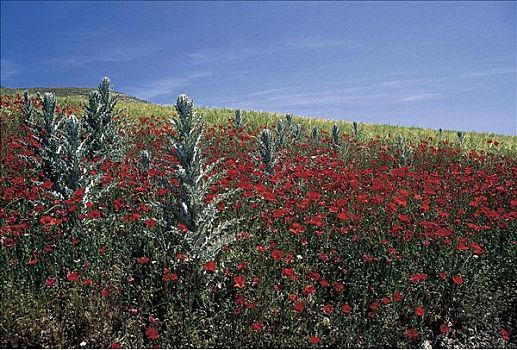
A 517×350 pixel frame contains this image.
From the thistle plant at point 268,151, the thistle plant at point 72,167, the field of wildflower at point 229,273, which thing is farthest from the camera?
the thistle plant at point 268,151

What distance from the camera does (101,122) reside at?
11641mm

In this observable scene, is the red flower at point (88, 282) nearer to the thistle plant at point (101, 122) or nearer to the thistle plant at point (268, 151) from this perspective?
the thistle plant at point (268, 151)

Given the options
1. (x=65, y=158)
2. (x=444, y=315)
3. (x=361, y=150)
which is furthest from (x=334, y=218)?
(x=361, y=150)

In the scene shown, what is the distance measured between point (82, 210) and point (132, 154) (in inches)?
266

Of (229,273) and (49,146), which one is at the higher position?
(49,146)

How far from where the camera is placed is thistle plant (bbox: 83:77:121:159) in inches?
457

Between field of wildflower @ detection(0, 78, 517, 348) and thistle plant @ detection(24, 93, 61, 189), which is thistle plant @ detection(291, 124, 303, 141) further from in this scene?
thistle plant @ detection(24, 93, 61, 189)

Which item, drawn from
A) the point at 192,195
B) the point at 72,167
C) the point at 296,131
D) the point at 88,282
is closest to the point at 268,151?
the point at 72,167

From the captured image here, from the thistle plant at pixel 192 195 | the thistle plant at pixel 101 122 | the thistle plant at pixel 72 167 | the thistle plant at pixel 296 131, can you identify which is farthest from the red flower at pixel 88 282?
the thistle plant at pixel 296 131

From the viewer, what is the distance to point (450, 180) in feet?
37.4

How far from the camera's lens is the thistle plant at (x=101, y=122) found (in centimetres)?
Result: 1162

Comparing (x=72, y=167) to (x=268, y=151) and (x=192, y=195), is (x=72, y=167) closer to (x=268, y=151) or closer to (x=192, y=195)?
(x=192, y=195)

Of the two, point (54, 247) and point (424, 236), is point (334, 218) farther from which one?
point (54, 247)

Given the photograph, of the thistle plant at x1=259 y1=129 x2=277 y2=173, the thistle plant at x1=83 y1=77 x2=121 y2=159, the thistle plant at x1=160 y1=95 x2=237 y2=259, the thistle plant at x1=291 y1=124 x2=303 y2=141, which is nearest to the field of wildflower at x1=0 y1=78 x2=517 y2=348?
the thistle plant at x1=160 y1=95 x2=237 y2=259
